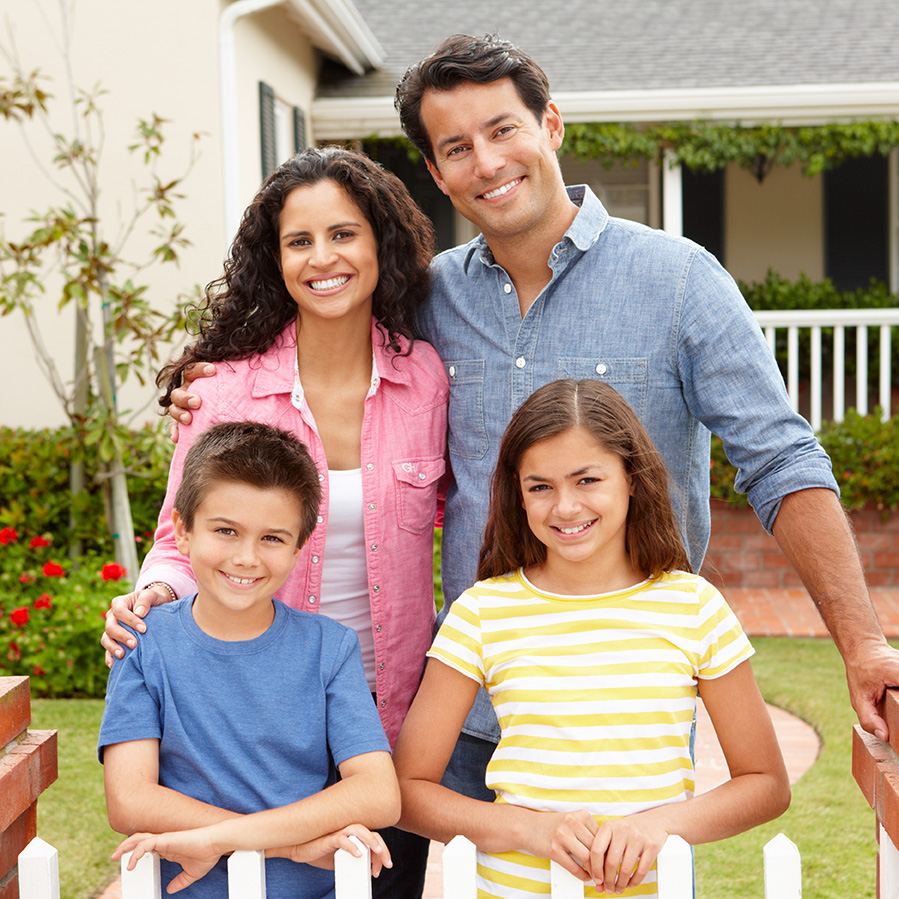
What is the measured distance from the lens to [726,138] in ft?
26.5

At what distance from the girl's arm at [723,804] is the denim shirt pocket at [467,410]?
0.69 meters

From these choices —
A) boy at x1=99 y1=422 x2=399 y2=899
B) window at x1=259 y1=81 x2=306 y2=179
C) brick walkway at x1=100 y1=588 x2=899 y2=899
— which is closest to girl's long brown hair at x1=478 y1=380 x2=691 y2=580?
boy at x1=99 y1=422 x2=399 y2=899

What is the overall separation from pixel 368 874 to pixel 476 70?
4.71 ft

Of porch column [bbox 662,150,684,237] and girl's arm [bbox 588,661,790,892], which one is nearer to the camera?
girl's arm [bbox 588,661,790,892]

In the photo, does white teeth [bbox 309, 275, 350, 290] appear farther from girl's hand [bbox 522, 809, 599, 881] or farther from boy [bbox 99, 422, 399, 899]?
girl's hand [bbox 522, 809, 599, 881]

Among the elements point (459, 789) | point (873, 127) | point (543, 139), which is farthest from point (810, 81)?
point (459, 789)

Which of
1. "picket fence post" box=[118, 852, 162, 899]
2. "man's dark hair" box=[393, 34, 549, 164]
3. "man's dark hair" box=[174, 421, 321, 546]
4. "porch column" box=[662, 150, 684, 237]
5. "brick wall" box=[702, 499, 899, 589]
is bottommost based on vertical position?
"brick wall" box=[702, 499, 899, 589]

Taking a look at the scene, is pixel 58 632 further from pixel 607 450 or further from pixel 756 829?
pixel 607 450

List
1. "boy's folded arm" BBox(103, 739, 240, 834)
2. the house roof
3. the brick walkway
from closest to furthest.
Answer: "boy's folded arm" BBox(103, 739, 240, 834) → the brick walkway → the house roof

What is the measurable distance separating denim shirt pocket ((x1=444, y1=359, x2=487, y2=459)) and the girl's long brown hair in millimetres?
282

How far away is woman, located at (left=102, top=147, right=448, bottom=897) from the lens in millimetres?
2062

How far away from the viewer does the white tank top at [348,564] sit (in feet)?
6.81

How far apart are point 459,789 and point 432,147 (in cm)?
130

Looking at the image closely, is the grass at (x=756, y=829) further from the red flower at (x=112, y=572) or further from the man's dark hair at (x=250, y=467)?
the man's dark hair at (x=250, y=467)
